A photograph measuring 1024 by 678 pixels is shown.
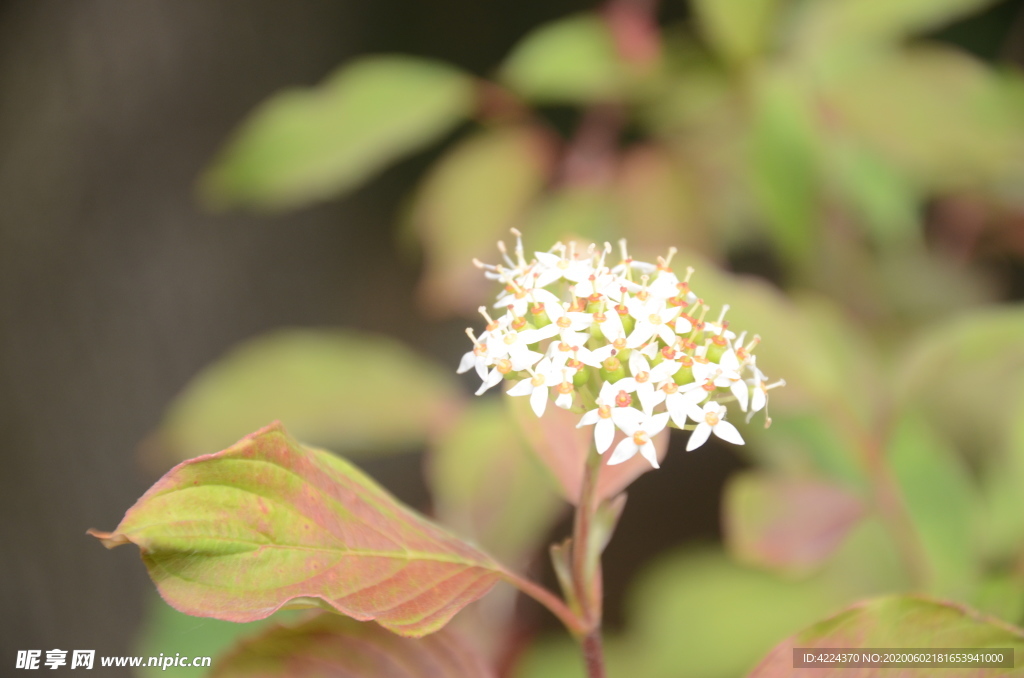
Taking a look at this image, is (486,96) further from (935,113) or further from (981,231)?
(981,231)

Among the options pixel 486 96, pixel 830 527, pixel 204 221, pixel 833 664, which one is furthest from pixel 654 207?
pixel 204 221

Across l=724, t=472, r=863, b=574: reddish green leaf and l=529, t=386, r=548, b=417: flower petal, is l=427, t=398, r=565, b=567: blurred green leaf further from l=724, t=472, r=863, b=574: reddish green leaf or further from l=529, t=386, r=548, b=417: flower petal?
l=529, t=386, r=548, b=417: flower petal

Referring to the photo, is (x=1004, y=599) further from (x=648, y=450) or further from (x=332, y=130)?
(x=332, y=130)

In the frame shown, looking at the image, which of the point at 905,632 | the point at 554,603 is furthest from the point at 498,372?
the point at 905,632

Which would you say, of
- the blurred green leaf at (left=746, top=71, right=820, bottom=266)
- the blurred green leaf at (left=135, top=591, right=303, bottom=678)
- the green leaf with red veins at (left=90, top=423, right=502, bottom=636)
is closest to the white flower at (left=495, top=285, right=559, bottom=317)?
the green leaf with red veins at (left=90, top=423, right=502, bottom=636)

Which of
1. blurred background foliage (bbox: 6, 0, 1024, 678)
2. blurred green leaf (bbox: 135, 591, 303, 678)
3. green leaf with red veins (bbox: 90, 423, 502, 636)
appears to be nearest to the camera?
green leaf with red veins (bbox: 90, 423, 502, 636)

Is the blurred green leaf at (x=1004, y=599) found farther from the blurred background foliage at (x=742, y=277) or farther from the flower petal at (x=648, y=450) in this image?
the flower petal at (x=648, y=450)
